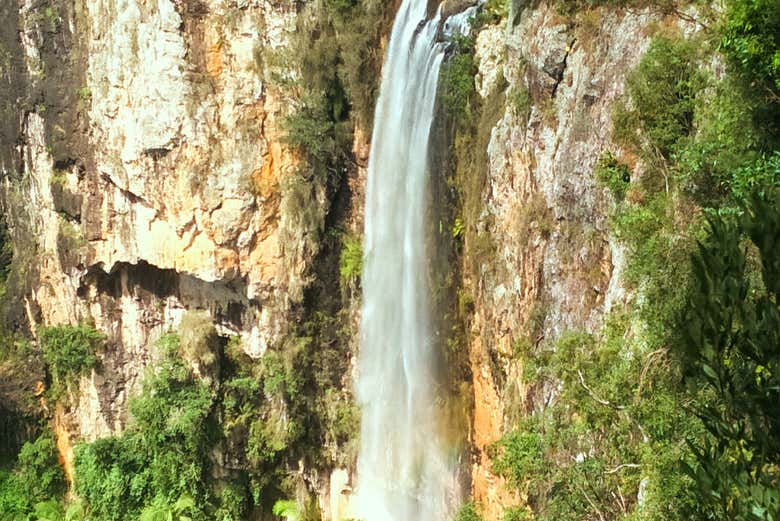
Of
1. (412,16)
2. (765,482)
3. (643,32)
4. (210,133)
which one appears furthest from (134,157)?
(765,482)

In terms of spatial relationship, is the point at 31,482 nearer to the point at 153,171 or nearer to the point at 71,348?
the point at 71,348

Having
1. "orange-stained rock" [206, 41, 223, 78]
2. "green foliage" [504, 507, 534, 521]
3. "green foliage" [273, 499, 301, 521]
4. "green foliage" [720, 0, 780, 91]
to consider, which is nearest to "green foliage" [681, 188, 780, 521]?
"green foliage" [720, 0, 780, 91]

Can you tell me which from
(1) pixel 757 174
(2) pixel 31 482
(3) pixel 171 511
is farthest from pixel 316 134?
(2) pixel 31 482

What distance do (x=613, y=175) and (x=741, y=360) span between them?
13.7 feet

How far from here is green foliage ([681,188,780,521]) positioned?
96.2 inches

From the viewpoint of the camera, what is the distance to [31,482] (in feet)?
46.5

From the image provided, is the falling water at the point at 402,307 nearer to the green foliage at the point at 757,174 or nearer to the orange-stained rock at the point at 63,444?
the green foliage at the point at 757,174

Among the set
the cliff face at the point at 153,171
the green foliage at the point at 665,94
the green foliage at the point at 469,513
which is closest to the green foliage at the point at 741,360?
the green foliage at the point at 665,94

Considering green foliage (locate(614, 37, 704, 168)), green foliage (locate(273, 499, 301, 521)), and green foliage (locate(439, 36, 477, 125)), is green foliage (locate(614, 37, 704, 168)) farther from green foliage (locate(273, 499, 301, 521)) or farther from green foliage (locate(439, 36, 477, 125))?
green foliage (locate(273, 499, 301, 521))

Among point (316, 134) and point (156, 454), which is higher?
point (316, 134)

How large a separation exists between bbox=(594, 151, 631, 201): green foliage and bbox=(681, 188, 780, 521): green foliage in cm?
393

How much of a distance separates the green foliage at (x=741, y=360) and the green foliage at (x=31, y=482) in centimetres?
1459

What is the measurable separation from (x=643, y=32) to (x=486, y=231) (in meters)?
3.33

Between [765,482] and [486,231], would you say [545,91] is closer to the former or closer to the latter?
[486,231]
